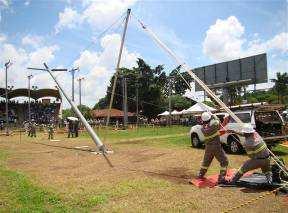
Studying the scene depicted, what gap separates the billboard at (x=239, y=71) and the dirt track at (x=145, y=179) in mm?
24531

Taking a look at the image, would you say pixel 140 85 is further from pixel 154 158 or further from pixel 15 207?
pixel 15 207

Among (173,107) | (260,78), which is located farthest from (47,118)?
(260,78)

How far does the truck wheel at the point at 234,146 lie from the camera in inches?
698

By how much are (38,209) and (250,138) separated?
5.09m

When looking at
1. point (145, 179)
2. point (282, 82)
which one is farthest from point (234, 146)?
point (282, 82)

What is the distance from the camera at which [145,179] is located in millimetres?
11680

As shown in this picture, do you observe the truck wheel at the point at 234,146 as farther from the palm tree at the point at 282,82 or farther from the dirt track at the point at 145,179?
the palm tree at the point at 282,82

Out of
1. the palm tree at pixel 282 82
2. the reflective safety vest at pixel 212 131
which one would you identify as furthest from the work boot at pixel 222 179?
the palm tree at pixel 282 82

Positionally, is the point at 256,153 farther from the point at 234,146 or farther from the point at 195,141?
the point at 195,141

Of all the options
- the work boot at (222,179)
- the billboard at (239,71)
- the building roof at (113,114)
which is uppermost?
the billboard at (239,71)

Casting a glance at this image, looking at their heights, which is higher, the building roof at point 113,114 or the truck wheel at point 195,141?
the building roof at point 113,114

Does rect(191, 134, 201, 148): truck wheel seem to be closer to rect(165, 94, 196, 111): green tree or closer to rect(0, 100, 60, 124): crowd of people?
rect(0, 100, 60, 124): crowd of people

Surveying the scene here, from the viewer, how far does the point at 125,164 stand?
15.4 m

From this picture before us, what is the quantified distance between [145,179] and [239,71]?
35.4m
